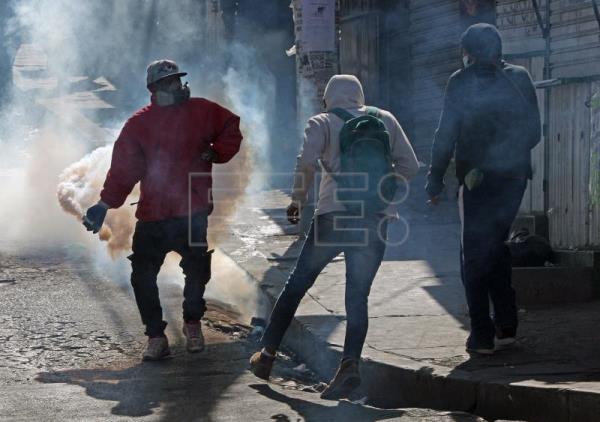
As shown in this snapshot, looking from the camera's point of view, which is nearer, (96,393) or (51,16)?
(96,393)

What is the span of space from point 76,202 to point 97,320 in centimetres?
319

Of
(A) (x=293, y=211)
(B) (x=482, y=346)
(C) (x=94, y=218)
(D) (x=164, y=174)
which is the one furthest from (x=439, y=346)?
(C) (x=94, y=218)

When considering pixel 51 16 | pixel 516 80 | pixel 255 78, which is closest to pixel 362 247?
pixel 516 80

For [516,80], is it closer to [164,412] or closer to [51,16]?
[164,412]

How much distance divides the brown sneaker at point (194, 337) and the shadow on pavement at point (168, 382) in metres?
0.05

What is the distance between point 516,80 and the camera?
632 cm

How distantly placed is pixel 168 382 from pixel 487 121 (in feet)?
7.21

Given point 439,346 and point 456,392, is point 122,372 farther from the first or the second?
point 456,392

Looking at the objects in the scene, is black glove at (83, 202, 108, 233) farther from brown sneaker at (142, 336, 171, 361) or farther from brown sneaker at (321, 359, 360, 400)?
brown sneaker at (321, 359, 360, 400)

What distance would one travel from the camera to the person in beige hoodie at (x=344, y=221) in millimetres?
6043

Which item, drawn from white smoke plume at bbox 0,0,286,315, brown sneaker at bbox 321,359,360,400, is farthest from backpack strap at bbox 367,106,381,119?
white smoke plume at bbox 0,0,286,315

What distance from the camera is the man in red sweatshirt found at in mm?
6984

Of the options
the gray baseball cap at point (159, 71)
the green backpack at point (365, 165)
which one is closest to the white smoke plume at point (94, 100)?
the gray baseball cap at point (159, 71)

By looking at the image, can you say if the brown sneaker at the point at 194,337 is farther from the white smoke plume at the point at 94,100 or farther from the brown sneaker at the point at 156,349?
the white smoke plume at the point at 94,100
